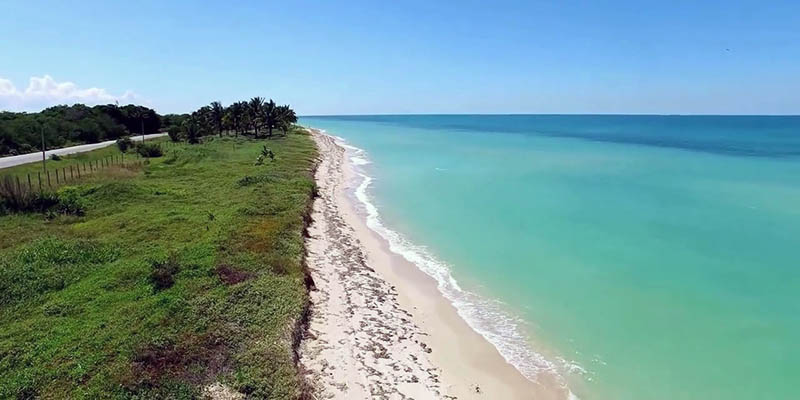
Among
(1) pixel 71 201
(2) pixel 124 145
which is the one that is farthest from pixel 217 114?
(1) pixel 71 201

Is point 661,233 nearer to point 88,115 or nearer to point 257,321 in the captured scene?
point 257,321

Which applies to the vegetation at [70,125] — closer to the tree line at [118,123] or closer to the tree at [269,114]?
the tree line at [118,123]

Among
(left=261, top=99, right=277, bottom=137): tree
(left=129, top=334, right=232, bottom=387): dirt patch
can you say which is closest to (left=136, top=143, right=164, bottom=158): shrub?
(left=261, top=99, right=277, bottom=137): tree

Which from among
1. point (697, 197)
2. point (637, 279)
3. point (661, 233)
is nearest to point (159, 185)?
point (637, 279)

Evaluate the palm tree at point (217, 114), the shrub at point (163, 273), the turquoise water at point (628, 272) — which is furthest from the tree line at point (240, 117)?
the shrub at point (163, 273)

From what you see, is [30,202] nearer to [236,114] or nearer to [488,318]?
[488,318]
